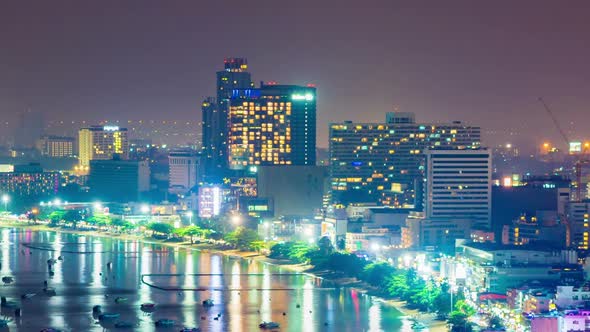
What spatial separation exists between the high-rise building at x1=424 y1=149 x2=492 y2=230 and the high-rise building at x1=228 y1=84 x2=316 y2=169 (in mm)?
18925

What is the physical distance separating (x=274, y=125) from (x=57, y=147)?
53211 mm

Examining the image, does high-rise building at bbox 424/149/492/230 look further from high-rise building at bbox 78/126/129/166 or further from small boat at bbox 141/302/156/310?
high-rise building at bbox 78/126/129/166

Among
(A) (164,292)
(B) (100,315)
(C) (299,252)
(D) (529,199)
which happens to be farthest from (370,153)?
(B) (100,315)

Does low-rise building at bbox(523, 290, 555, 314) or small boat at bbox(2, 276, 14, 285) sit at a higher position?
low-rise building at bbox(523, 290, 555, 314)

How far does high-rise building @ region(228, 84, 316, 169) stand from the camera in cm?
7525

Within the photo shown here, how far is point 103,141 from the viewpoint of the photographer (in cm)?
10831

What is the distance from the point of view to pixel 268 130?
75.6m

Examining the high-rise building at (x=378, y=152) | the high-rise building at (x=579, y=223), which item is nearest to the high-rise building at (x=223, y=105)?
the high-rise building at (x=378, y=152)

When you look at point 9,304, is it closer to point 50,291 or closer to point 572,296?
point 50,291

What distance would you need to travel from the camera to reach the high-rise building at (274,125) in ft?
247

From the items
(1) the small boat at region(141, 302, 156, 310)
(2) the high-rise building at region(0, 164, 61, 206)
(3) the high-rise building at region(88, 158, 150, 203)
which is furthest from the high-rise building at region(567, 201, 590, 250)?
(2) the high-rise building at region(0, 164, 61, 206)

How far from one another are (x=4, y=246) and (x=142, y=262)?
9.35m

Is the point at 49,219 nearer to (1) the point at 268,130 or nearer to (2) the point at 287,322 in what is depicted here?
(1) the point at 268,130

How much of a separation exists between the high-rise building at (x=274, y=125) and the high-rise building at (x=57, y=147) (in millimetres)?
50443
